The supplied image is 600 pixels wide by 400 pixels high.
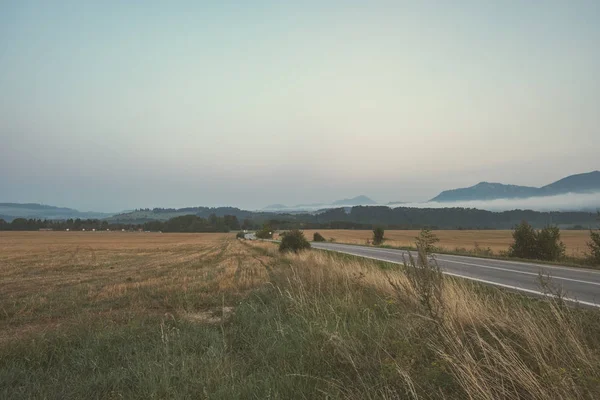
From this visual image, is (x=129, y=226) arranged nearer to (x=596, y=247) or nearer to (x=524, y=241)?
(x=524, y=241)

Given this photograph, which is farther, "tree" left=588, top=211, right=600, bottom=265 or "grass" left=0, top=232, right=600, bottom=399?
"tree" left=588, top=211, right=600, bottom=265

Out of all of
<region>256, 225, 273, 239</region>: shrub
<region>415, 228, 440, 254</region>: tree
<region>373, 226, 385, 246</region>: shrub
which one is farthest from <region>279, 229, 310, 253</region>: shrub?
<region>256, 225, 273, 239</region>: shrub

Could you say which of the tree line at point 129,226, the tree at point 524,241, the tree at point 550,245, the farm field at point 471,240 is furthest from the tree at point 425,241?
the tree line at point 129,226

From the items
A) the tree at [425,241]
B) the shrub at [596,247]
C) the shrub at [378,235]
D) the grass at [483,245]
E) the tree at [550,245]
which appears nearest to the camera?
the tree at [425,241]

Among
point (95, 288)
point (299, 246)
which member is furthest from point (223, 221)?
point (95, 288)

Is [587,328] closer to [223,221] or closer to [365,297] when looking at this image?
[365,297]

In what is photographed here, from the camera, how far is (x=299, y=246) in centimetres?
3127

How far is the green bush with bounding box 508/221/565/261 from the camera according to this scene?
22891mm

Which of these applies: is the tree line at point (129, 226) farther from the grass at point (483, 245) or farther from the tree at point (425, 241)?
the tree at point (425, 241)

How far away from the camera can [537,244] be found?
2345 cm

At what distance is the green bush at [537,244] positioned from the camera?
22.9 metres

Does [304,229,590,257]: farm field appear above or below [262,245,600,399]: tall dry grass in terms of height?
below

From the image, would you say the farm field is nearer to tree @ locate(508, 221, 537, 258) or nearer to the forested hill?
tree @ locate(508, 221, 537, 258)

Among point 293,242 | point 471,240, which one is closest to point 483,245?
point 471,240
